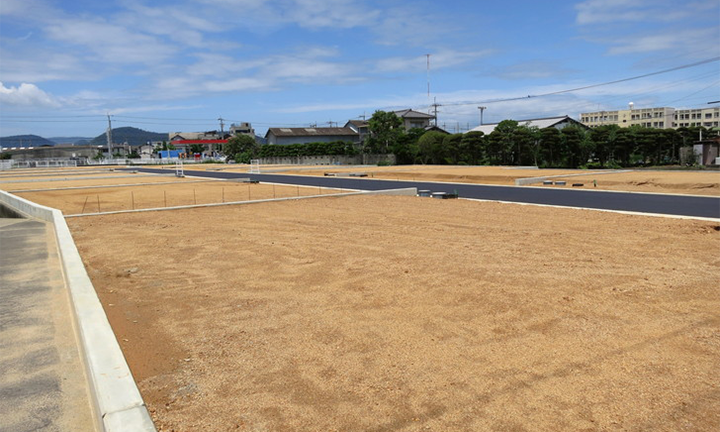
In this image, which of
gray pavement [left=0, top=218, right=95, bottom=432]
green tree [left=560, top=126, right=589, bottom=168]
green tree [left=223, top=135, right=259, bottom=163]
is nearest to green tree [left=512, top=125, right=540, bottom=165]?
green tree [left=560, top=126, right=589, bottom=168]

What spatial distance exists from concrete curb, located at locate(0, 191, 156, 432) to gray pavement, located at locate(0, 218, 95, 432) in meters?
0.14

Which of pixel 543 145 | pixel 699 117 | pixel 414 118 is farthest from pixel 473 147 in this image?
pixel 699 117

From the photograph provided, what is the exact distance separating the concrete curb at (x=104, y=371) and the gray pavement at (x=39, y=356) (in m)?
0.14

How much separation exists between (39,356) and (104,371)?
50.5 inches

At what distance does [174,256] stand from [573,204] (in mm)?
12676

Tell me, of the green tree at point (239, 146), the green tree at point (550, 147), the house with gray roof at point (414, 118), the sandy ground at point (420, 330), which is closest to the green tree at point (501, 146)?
the green tree at point (550, 147)

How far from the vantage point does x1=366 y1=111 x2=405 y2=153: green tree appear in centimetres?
5984

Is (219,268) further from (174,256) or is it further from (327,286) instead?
(327,286)

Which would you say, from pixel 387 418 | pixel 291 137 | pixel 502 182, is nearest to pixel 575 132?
pixel 502 182

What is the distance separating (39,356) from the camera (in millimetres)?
4422

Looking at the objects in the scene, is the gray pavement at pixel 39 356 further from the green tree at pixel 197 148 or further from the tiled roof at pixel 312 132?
the green tree at pixel 197 148

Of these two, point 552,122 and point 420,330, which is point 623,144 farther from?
point 420,330

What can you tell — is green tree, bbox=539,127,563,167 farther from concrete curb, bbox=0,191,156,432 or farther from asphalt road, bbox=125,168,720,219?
concrete curb, bbox=0,191,156,432

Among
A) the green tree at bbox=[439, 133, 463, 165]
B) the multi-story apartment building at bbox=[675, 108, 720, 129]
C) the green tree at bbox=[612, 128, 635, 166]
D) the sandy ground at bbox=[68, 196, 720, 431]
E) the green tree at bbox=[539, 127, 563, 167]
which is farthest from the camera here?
the multi-story apartment building at bbox=[675, 108, 720, 129]
